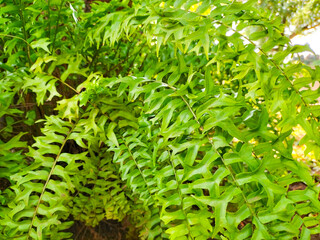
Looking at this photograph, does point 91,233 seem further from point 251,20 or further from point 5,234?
point 251,20

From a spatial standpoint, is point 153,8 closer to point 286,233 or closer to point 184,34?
point 184,34

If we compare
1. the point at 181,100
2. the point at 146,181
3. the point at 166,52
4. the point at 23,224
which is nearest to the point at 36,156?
the point at 23,224

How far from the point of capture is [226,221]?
1.75 ft

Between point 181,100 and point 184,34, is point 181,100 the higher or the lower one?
the lower one

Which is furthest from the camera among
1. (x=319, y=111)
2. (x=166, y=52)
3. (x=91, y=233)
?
(x=91, y=233)

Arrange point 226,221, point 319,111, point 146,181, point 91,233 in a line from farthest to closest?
point 91,233 < point 146,181 < point 319,111 < point 226,221

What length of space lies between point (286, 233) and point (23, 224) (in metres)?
0.63

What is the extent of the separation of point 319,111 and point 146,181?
1.54 feet

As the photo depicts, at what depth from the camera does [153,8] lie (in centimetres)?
73

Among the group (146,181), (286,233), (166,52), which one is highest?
(166,52)

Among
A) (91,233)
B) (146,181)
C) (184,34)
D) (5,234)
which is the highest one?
(184,34)

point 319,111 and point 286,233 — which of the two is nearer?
point 286,233

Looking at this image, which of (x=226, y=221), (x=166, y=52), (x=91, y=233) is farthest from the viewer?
(x=91, y=233)

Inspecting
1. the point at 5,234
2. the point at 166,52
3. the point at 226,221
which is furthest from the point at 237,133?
the point at 5,234
